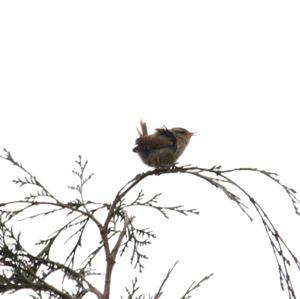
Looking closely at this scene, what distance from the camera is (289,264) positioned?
3.08 meters

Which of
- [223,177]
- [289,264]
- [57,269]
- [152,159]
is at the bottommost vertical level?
[289,264]

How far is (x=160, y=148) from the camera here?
614 centimetres

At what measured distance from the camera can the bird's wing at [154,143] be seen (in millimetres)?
6125

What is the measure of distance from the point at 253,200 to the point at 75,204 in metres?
0.94

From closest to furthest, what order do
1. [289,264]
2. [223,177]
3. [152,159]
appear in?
[289,264] < [223,177] < [152,159]

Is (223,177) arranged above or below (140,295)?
above

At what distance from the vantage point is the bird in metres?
6.13

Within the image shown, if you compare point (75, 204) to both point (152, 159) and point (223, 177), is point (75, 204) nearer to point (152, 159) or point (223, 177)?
point (223, 177)

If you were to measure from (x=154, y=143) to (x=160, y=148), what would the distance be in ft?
0.24

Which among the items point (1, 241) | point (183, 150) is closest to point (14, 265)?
point (1, 241)

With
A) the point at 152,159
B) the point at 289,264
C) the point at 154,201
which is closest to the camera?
the point at 289,264

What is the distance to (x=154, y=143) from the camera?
6125 mm

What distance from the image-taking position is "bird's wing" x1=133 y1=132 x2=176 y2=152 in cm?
612

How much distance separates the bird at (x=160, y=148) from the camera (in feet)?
20.1
